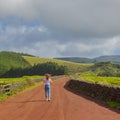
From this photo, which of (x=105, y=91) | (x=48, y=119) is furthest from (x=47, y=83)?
(x=48, y=119)

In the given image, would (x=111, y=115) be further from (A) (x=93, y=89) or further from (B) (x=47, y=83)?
(A) (x=93, y=89)

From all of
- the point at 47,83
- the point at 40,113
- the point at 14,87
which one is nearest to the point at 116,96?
the point at 47,83

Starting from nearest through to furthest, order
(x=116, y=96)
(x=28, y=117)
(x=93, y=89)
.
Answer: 1. (x=28, y=117)
2. (x=116, y=96)
3. (x=93, y=89)

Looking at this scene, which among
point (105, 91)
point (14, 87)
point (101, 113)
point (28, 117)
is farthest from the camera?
point (14, 87)

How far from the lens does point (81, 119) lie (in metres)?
17.6

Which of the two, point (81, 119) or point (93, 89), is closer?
point (81, 119)

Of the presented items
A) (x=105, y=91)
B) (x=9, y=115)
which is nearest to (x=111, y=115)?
(x=9, y=115)

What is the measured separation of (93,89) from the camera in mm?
34750

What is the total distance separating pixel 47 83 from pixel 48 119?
12.3 m

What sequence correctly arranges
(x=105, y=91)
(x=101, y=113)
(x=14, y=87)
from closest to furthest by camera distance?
(x=101, y=113), (x=105, y=91), (x=14, y=87)

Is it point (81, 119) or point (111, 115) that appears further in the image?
point (111, 115)

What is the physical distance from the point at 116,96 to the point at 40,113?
800cm

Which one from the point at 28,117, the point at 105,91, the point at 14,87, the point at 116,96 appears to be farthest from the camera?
the point at 14,87

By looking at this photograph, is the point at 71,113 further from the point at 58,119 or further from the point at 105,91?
the point at 105,91
